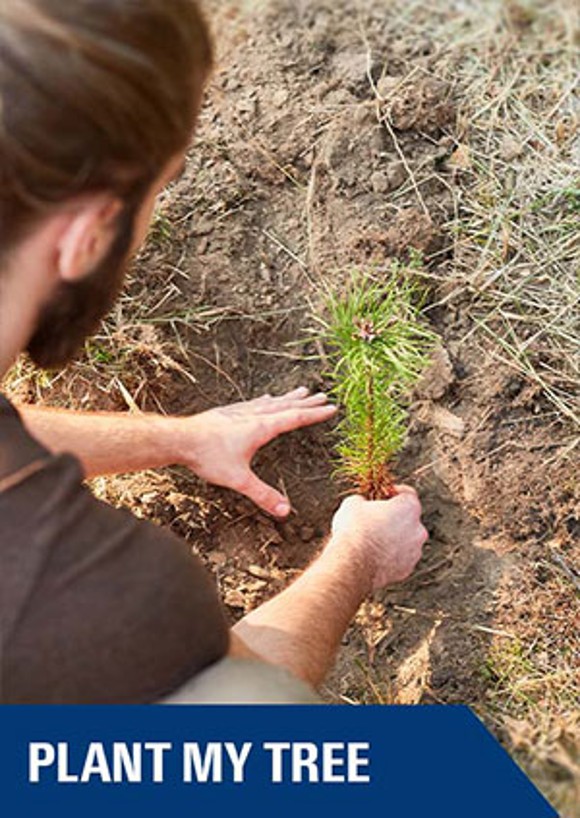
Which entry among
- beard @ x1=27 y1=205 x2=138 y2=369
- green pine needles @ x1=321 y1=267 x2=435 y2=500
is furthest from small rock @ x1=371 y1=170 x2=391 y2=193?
beard @ x1=27 y1=205 x2=138 y2=369

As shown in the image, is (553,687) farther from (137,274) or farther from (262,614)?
(137,274)

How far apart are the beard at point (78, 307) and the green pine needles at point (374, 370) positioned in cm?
42

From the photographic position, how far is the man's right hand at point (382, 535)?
2.10 m

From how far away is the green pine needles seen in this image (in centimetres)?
196

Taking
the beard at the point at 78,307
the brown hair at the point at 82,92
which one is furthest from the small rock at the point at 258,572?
the brown hair at the point at 82,92

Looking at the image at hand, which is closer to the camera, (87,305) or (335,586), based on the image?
(87,305)

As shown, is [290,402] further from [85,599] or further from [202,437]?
[85,599]

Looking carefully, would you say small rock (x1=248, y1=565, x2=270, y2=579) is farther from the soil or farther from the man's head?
the man's head

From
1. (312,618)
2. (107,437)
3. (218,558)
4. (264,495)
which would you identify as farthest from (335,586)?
(107,437)

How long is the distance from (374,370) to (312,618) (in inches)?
17.5

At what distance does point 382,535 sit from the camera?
6.94ft

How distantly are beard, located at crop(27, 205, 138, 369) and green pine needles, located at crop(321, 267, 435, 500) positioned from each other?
16.7 inches

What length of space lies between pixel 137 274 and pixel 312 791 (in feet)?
4.08

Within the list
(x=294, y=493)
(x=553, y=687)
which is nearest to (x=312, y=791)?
(x=553, y=687)
